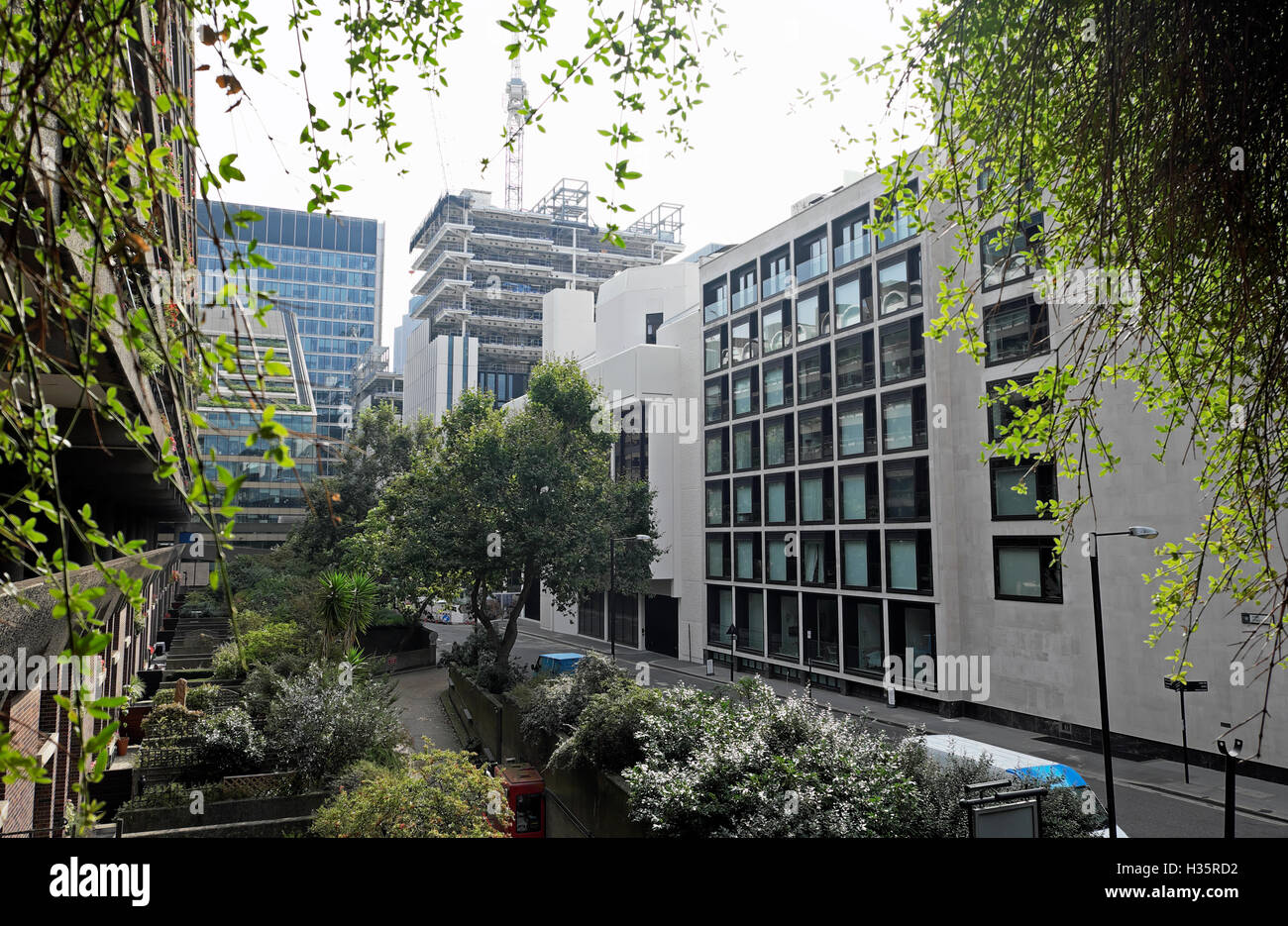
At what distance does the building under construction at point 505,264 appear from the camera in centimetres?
10494

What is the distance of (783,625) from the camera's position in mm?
34875

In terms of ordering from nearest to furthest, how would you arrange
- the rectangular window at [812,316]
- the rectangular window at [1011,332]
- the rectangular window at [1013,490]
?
the rectangular window at [1013,490] → the rectangular window at [1011,332] → the rectangular window at [812,316]

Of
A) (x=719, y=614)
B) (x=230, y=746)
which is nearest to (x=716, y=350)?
(x=719, y=614)

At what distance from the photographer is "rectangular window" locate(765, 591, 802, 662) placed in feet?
112

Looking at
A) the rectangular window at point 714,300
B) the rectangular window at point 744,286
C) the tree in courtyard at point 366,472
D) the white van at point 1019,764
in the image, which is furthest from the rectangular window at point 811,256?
the white van at point 1019,764

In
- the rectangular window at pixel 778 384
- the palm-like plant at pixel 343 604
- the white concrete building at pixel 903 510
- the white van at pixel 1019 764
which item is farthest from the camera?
the rectangular window at pixel 778 384

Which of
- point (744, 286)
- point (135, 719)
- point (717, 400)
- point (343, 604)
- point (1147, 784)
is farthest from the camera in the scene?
point (717, 400)

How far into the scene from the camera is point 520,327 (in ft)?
358

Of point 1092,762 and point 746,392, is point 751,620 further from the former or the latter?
point 1092,762

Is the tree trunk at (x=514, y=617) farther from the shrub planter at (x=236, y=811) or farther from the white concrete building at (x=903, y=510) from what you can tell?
the shrub planter at (x=236, y=811)

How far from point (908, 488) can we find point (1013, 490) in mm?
3889

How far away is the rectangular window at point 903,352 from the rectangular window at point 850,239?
142 inches

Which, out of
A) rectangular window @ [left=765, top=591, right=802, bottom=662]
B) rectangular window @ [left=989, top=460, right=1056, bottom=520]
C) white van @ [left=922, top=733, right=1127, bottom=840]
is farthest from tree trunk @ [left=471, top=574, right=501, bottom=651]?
rectangular window @ [left=989, top=460, right=1056, bottom=520]
